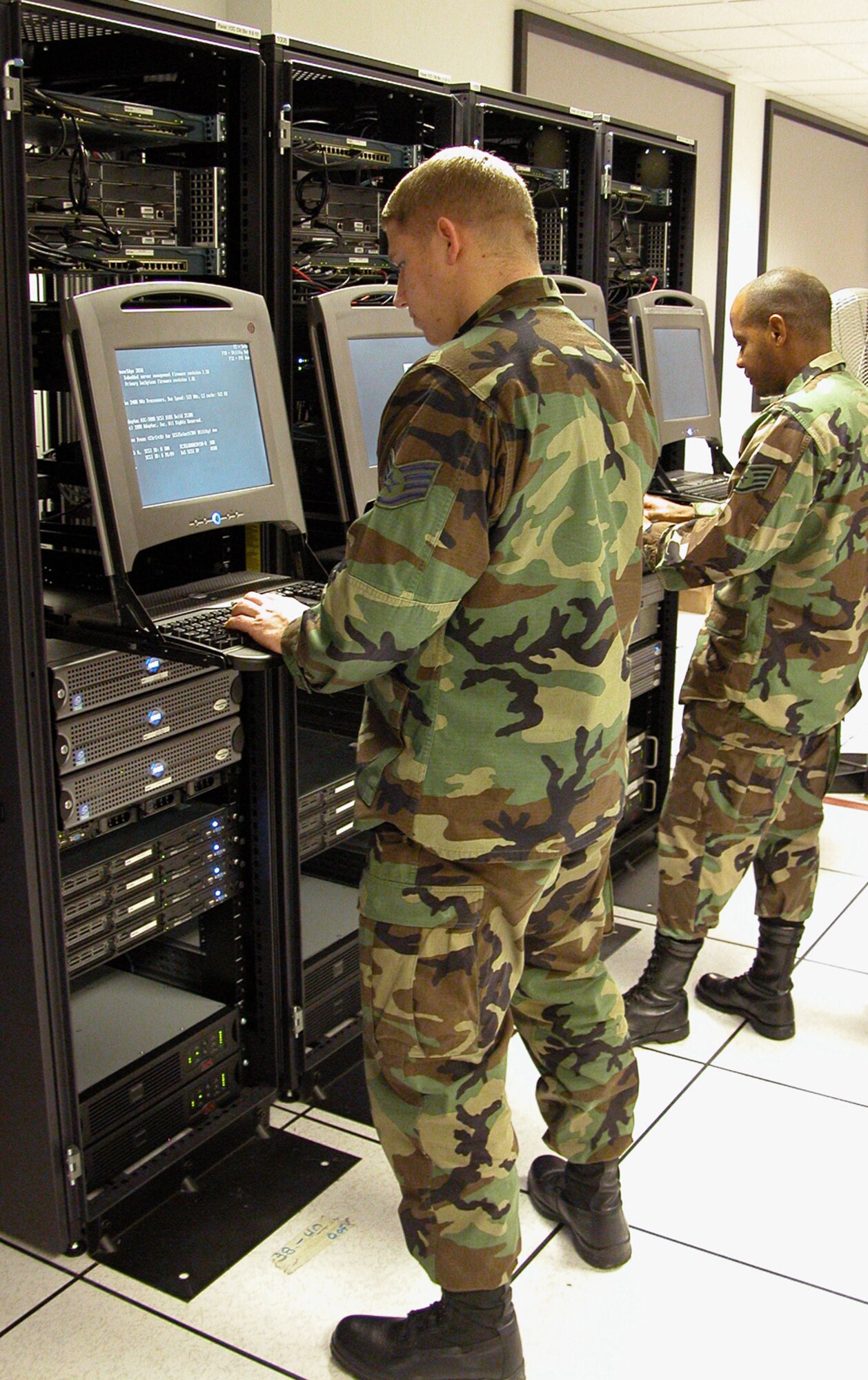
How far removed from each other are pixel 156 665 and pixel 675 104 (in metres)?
6.84

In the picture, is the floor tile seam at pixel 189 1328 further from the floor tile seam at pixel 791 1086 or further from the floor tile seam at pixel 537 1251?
the floor tile seam at pixel 791 1086

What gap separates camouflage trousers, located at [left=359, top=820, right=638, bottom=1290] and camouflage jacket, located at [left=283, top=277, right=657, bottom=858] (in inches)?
2.6

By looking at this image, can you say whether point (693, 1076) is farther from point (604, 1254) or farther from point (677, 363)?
point (677, 363)

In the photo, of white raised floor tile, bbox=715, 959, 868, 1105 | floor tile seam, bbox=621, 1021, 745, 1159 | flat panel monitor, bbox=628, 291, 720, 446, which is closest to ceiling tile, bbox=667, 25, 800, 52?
flat panel monitor, bbox=628, 291, 720, 446

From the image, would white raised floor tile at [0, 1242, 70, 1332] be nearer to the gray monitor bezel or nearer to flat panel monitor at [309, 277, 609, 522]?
flat panel monitor at [309, 277, 609, 522]

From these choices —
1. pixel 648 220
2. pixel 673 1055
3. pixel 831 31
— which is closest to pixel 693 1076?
pixel 673 1055

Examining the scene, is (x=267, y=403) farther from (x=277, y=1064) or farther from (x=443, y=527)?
(x=277, y=1064)

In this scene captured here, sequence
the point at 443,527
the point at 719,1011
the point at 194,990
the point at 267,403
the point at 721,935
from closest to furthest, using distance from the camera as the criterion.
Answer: the point at 443,527 → the point at 267,403 → the point at 194,990 → the point at 719,1011 → the point at 721,935

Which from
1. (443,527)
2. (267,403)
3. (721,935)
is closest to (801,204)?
(721,935)

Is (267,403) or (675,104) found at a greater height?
(675,104)

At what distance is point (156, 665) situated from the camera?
2145mm

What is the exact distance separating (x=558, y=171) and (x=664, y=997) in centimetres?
209

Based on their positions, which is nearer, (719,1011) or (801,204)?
(719,1011)

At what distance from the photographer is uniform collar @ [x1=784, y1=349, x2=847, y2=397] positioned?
2.63 meters
